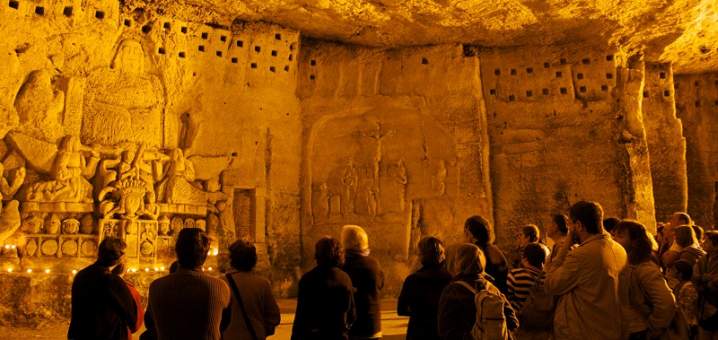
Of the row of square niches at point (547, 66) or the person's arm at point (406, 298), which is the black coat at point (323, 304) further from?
the row of square niches at point (547, 66)

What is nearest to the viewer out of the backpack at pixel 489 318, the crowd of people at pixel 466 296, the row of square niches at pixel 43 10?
the backpack at pixel 489 318

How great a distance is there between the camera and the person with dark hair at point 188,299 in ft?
9.55

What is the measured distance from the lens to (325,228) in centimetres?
1180

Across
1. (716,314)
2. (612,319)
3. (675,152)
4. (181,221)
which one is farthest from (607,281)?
(675,152)

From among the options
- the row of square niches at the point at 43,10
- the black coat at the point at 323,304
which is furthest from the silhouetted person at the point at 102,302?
the row of square niches at the point at 43,10

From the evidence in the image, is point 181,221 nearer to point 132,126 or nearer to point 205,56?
point 132,126

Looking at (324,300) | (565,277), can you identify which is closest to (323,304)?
(324,300)

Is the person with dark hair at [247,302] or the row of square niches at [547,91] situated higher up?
the row of square niches at [547,91]

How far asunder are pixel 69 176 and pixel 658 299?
323 inches

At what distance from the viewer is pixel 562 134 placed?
39.5 ft

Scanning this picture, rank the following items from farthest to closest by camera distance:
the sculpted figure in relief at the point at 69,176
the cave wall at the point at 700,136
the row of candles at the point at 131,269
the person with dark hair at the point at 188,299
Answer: the cave wall at the point at 700,136 → the sculpted figure in relief at the point at 69,176 → the row of candles at the point at 131,269 → the person with dark hair at the point at 188,299

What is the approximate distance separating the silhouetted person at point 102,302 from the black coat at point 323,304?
1.03 metres

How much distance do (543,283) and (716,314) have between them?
50.4 inches

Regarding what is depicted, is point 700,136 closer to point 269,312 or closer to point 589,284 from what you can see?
point 589,284
